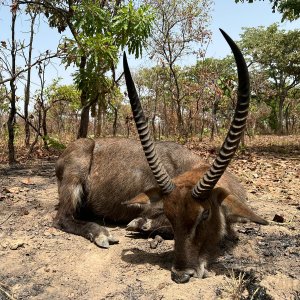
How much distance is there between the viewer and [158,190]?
11.9 feet

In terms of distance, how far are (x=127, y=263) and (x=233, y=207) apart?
1.10 m

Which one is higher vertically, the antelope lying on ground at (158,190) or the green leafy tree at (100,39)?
the green leafy tree at (100,39)

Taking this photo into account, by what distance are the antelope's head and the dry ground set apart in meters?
0.16

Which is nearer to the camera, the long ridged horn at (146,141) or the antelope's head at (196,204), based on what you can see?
the antelope's head at (196,204)

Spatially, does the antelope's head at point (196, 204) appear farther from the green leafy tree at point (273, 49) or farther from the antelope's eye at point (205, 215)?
the green leafy tree at point (273, 49)

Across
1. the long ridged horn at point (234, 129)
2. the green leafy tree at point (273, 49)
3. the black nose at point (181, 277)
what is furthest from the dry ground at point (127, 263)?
the green leafy tree at point (273, 49)

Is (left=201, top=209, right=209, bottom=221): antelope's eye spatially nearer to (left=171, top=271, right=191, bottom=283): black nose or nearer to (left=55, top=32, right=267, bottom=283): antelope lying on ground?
(left=55, top=32, right=267, bottom=283): antelope lying on ground

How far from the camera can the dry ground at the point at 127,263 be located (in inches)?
119

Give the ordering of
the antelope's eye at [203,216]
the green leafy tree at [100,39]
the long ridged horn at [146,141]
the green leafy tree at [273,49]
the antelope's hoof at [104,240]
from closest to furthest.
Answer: the antelope's eye at [203,216] → the long ridged horn at [146,141] → the antelope's hoof at [104,240] → the green leafy tree at [100,39] → the green leafy tree at [273,49]

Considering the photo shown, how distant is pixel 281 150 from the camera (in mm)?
12430

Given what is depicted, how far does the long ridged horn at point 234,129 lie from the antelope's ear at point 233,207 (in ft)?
1.01

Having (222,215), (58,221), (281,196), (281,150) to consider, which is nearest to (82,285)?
(222,215)

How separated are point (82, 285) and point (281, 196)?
382 centimetres

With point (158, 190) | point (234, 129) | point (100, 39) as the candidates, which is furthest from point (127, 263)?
point (100, 39)
